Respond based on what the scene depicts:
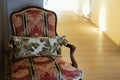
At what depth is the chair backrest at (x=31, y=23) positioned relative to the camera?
242 cm

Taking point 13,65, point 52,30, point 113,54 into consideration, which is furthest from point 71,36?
point 13,65

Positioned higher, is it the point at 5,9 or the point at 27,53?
the point at 5,9

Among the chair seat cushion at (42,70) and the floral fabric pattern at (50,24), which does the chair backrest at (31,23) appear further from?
the chair seat cushion at (42,70)

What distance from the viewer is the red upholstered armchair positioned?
1.98 meters

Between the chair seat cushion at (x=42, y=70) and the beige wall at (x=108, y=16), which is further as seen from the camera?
the beige wall at (x=108, y=16)

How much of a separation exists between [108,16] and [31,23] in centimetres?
296

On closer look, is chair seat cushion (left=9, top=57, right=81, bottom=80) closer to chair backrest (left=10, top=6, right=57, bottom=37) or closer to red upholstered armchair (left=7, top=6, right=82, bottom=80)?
red upholstered armchair (left=7, top=6, right=82, bottom=80)

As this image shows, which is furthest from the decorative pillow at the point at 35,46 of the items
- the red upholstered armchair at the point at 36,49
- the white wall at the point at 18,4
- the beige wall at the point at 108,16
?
the beige wall at the point at 108,16

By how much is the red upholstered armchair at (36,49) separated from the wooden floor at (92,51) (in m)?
0.90

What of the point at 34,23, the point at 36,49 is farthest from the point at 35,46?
the point at 34,23

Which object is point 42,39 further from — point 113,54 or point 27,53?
point 113,54

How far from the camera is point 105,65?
3.45 meters

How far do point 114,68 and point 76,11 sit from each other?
184 inches

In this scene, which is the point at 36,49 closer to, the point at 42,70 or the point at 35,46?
the point at 35,46
